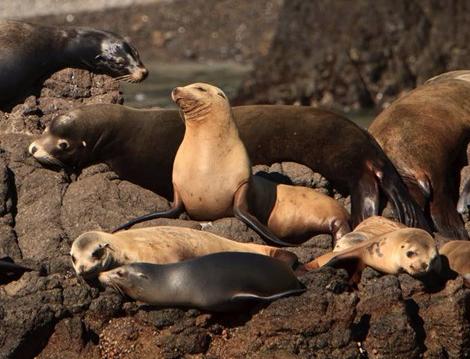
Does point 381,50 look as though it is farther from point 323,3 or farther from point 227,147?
point 227,147

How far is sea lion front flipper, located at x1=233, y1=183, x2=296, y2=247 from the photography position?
10.8 meters

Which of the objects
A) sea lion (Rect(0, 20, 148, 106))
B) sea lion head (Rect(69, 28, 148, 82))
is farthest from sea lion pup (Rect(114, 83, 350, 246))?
sea lion head (Rect(69, 28, 148, 82))

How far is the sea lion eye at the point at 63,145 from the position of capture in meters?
11.7

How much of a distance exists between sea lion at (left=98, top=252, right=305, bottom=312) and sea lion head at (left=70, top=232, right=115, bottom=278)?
0.07m

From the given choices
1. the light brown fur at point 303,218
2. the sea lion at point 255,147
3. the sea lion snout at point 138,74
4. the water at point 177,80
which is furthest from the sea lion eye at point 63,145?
the water at point 177,80

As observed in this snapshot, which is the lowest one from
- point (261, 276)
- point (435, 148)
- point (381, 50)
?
point (381, 50)

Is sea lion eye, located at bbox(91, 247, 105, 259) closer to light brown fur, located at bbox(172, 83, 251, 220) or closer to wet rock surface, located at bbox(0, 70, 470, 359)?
wet rock surface, located at bbox(0, 70, 470, 359)

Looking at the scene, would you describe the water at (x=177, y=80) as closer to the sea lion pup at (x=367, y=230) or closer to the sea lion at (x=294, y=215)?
the sea lion at (x=294, y=215)

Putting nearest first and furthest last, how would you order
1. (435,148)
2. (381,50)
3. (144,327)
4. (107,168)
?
(144,327) < (107,168) < (435,148) < (381,50)

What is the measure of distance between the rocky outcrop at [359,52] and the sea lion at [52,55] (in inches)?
390

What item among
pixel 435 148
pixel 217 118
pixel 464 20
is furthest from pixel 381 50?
pixel 217 118

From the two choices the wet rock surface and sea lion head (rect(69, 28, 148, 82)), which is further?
sea lion head (rect(69, 28, 148, 82))

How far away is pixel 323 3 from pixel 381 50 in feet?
5.80

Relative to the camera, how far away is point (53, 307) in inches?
379
